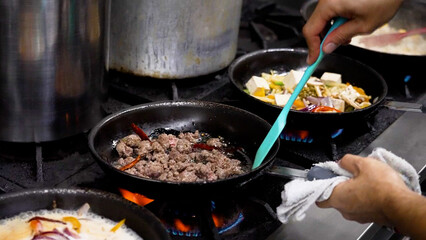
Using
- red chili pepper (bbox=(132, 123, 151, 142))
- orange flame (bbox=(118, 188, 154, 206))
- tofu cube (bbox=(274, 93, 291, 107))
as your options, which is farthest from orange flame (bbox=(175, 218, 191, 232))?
tofu cube (bbox=(274, 93, 291, 107))

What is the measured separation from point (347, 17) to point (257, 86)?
16.2 inches

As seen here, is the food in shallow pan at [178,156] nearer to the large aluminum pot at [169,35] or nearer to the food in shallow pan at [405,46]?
the large aluminum pot at [169,35]

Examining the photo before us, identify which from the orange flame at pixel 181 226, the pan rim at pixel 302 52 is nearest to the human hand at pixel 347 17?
the pan rim at pixel 302 52

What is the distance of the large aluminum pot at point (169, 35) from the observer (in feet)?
5.91

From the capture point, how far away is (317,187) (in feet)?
3.95

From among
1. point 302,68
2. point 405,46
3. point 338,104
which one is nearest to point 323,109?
point 338,104

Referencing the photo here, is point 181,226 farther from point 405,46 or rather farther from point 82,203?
point 405,46

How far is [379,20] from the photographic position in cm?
169

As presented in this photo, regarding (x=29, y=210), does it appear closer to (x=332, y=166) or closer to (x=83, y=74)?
(x=83, y=74)

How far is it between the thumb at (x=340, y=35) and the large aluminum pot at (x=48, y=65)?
2.00 ft

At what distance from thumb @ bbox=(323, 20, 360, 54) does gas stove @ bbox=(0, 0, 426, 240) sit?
273 millimetres

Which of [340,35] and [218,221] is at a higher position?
[340,35]

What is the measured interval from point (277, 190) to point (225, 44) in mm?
644

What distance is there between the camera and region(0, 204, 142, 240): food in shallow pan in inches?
44.9
